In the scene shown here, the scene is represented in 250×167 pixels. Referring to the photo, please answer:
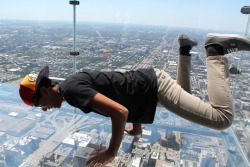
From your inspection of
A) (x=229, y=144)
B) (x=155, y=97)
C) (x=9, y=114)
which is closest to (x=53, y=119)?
(x=9, y=114)

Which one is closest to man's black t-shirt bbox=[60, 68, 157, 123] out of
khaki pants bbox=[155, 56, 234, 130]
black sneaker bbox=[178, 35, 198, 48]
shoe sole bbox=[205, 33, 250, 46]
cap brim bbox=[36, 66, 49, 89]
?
khaki pants bbox=[155, 56, 234, 130]

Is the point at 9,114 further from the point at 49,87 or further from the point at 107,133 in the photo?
the point at 49,87

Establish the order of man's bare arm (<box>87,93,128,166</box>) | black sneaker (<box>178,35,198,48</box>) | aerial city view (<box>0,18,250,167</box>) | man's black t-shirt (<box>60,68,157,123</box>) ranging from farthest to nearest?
aerial city view (<box>0,18,250,167</box>), black sneaker (<box>178,35,198,48</box>), man's black t-shirt (<box>60,68,157,123</box>), man's bare arm (<box>87,93,128,166</box>)

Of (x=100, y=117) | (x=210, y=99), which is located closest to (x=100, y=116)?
(x=100, y=117)

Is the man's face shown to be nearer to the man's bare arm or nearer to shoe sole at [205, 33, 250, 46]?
the man's bare arm

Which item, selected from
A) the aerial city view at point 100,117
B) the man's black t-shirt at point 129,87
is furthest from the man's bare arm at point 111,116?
the aerial city view at point 100,117

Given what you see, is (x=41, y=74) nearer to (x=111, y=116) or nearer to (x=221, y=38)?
(x=111, y=116)

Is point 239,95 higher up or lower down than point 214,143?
higher up
